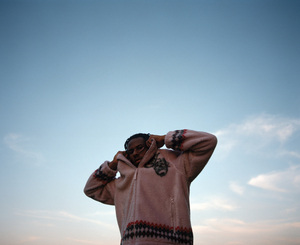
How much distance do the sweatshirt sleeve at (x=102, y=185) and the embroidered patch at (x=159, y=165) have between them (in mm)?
649

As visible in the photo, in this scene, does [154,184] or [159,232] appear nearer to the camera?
[159,232]

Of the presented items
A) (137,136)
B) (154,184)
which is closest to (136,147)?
(137,136)

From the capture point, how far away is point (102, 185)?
12.8 ft

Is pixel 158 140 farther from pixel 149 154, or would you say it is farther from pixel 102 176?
pixel 102 176

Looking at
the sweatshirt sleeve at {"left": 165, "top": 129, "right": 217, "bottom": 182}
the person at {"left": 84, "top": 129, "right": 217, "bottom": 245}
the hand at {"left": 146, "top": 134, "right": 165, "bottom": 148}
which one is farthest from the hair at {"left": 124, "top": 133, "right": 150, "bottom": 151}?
the sweatshirt sleeve at {"left": 165, "top": 129, "right": 217, "bottom": 182}

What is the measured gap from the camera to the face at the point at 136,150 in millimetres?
3627

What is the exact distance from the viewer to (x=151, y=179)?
3312 mm

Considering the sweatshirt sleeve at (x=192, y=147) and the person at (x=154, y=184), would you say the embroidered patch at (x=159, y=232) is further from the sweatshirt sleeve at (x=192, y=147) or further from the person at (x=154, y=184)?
the sweatshirt sleeve at (x=192, y=147)

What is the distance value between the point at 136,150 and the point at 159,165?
423 millimetres

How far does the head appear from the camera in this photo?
11.9 ft

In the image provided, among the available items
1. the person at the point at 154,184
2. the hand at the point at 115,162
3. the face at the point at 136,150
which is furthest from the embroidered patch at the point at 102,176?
the face at the point at 136,150

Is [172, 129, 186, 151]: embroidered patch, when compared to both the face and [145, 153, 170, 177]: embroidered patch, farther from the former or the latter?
the face

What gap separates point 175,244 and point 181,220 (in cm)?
26

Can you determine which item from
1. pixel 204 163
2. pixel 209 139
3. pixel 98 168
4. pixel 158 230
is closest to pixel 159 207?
pixel 158 230
